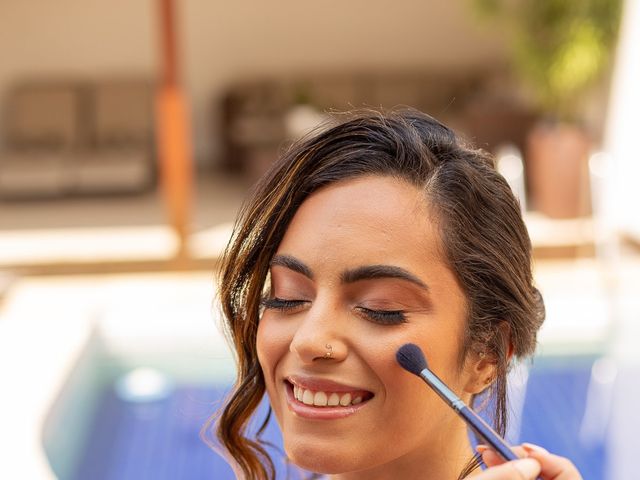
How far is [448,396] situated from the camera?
969 millimetres

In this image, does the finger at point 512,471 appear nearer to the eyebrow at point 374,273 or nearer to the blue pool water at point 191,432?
the eyebrow at point 374,273

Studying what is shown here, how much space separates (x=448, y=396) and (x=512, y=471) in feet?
0.36

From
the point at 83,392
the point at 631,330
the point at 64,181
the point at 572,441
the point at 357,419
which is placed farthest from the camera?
the point at 64,181

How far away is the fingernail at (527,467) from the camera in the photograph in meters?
0.90

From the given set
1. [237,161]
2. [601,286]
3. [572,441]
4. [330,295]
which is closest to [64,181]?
[237,161]

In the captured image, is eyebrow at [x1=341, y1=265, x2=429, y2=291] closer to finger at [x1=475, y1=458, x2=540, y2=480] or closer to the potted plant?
finger at [x1=475, y1=458, x2=540, y2=480]

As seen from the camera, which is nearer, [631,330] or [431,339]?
[431,339]

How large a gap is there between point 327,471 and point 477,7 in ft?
22.6

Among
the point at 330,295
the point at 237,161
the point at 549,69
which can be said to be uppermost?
the point at 330,295

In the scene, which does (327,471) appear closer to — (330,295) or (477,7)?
(330,295)

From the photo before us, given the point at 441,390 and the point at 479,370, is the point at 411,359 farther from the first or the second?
the point at 479,370

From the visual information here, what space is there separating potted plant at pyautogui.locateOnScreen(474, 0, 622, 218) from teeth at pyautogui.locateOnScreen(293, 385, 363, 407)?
19.3 feet

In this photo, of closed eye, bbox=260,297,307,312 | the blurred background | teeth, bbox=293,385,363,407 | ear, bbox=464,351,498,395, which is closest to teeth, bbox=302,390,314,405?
teeth, bbox=293,385,363,407

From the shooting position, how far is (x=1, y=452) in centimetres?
334
